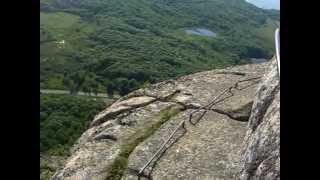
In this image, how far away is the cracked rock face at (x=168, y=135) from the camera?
33.1ft

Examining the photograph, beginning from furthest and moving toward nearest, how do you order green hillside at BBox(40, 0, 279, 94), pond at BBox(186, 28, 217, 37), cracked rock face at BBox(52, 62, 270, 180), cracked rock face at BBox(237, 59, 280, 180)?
1. pond at BBox(186, 28, 217, 37)
2. green hillside at BBox(40, 0, 279, 94)
3. cracked rock face at BBox(52, 62, 270, 180)
4. cracked rock face at BBox(237, 59, 280, 180)

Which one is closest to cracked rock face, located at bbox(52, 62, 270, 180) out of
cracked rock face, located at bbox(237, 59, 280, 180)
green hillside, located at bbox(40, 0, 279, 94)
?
cracked rock face, located at bbox(237, 59, 280, 180)

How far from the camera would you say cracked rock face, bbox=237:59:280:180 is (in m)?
5.79

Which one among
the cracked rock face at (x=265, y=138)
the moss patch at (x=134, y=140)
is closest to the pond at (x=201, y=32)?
the moss patch at (x=134, y=140)

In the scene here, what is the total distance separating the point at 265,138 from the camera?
6.50 meters

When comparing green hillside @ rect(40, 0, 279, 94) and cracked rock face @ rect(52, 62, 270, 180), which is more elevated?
cracked rock face @ rect(52, 62, 270, 180)

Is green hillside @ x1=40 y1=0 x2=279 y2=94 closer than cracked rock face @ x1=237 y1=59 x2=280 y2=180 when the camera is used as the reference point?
No

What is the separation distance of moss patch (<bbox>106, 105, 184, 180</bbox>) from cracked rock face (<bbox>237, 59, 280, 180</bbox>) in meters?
3.09

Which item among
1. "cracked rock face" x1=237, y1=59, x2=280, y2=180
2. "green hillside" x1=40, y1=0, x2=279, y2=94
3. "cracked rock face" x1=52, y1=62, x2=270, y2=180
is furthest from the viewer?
"green hillside" x1=40, y1=0, x2=279, y2=94

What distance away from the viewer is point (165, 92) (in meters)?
13.7

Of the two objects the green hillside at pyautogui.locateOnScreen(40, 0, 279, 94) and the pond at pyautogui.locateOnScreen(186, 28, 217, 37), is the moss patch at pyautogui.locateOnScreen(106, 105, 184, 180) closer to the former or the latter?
the green hillside at pyautogui.locateOnScreen(40, 0, 279, 94)

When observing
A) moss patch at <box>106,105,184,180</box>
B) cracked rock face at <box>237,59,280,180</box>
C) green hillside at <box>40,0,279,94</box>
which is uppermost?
cracked rock face at <box>237,59,280,180</box>

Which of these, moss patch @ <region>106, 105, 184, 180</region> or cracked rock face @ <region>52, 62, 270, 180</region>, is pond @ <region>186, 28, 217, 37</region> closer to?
cracked rock face @ <region>52, 62, 270, 180</region>
